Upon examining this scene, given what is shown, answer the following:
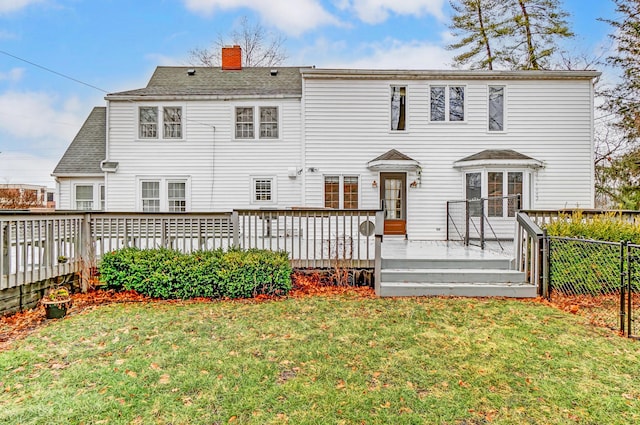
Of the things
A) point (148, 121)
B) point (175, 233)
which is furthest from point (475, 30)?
point (175, 233)

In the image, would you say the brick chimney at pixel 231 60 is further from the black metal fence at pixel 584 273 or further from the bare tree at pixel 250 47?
the black metal fence at pixel 584 273

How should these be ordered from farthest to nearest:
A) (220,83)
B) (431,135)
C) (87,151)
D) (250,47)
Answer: (250,47) → (87,151) → (220,83) → (431,135)

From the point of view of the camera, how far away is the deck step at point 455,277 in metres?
6.40

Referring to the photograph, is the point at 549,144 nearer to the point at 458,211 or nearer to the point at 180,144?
the point at 458,211

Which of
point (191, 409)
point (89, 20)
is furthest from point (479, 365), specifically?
point (89, 20)

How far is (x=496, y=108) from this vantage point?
1130cm

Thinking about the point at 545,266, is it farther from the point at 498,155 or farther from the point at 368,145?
the point at 368,145

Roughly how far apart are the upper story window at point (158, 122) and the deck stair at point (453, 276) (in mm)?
8518

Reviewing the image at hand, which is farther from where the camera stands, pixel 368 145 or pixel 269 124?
pixel 269 124

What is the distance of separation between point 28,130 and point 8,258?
18.8m

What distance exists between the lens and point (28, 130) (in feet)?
62.4

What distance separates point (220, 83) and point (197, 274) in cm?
899

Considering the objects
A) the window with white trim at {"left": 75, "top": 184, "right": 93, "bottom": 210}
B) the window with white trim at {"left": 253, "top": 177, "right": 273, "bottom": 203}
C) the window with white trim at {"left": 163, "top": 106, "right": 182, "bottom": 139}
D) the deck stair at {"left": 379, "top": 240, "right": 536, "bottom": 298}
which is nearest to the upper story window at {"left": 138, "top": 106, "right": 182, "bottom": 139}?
the window with white trim at {"left": 163, "top": 106, "right": 182, "bottom": 139}

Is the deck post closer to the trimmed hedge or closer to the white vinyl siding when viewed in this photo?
the trimmed hedge
